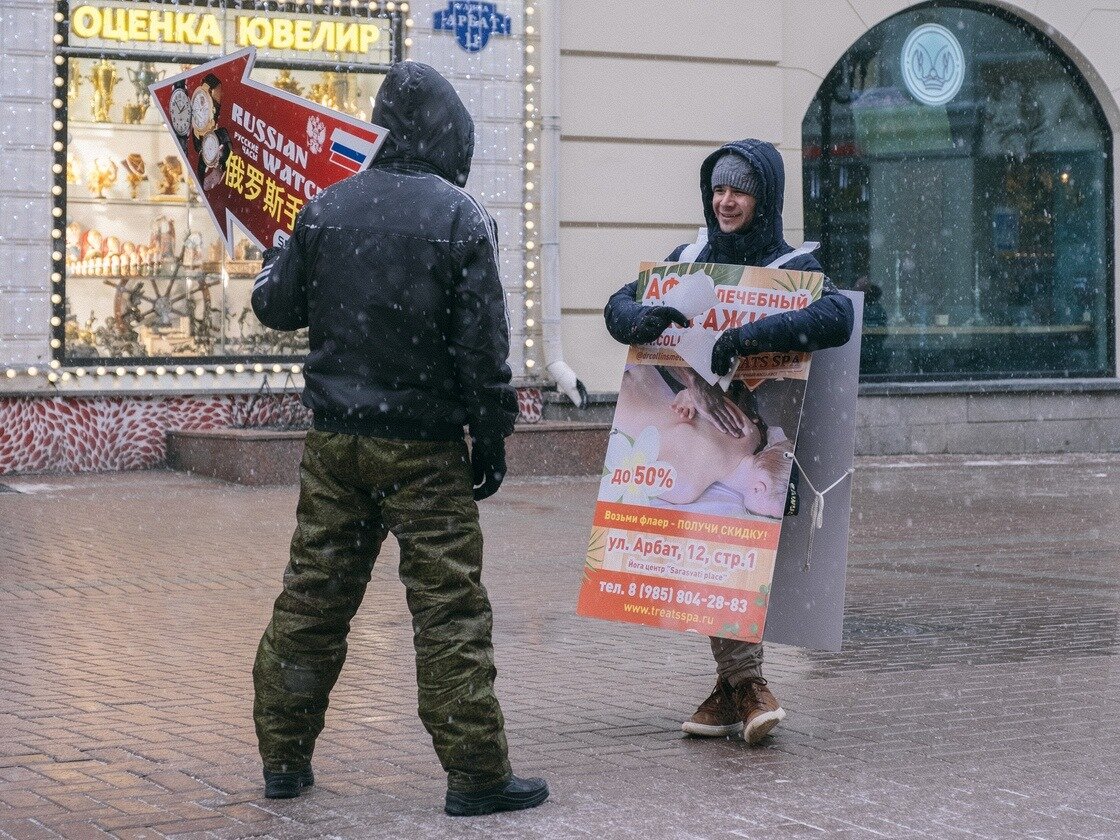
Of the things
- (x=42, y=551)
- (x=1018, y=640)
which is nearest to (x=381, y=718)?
(x=1018, y=640)

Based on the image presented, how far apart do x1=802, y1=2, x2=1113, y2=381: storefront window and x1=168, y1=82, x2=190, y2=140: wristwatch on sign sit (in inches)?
497

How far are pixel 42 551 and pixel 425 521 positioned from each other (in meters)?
6.11

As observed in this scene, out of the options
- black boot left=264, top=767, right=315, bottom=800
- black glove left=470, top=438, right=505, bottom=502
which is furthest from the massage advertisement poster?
black boot left=264, top=767, right=315, bottom=800

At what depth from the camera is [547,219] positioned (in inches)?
645

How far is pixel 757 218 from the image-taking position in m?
5.50

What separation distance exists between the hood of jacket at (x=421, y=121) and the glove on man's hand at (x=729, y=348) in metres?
1.05

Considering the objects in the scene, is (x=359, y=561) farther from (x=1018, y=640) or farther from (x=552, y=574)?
(x=552, y=574)

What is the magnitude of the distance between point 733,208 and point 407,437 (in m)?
1.52

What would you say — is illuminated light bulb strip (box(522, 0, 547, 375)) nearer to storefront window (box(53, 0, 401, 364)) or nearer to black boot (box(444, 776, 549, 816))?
storefront window (box(53, 0, 401, 364))

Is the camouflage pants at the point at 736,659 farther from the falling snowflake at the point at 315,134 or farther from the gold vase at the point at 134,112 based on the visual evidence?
the gold vase at the point at 134,112

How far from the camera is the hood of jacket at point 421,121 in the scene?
461cm

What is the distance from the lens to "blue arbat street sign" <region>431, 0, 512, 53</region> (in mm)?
16109

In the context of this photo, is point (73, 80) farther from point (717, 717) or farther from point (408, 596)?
point (408, 596)

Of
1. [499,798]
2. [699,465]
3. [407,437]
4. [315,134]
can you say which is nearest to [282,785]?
[499,798]
